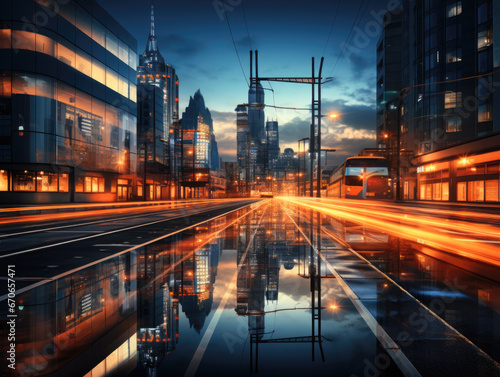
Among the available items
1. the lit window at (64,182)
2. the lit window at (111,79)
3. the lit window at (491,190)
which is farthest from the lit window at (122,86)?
the lit window at (491,190)

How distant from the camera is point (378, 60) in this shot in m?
103

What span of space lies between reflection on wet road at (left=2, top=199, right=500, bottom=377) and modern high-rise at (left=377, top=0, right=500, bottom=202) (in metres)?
41.1

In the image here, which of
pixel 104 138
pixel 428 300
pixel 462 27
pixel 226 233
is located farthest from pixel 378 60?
pixel 428 300

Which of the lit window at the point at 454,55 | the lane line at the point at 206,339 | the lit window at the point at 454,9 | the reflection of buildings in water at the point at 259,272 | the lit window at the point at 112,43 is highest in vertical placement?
the lit window at the point at 454,9

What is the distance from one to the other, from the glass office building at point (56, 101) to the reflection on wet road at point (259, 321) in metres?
34.8

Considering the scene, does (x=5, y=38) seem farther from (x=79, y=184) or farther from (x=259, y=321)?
(x=259, y=321)

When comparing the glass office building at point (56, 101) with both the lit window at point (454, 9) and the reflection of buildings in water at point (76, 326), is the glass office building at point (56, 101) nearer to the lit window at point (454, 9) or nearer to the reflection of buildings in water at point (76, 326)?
the reflection of buildings in water at point (76, 326)

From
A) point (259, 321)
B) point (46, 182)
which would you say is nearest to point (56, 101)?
point (46, 182)

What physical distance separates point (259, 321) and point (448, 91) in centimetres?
6815

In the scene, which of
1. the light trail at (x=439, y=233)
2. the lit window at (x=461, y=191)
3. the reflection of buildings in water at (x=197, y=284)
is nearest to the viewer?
the reflection of buildings in water at (x=197, y=284)

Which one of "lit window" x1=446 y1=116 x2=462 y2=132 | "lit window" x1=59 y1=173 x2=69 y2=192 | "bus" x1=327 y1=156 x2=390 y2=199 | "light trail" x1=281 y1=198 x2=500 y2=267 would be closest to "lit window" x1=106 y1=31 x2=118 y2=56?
"lit window" x1=59 y1=173 x2=69 y2=192

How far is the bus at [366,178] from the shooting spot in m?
31.8

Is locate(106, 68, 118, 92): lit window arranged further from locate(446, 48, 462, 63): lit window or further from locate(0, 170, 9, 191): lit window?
locate(446, 48, 462, 63): lit window

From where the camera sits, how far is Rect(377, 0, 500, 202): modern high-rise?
163 ft
